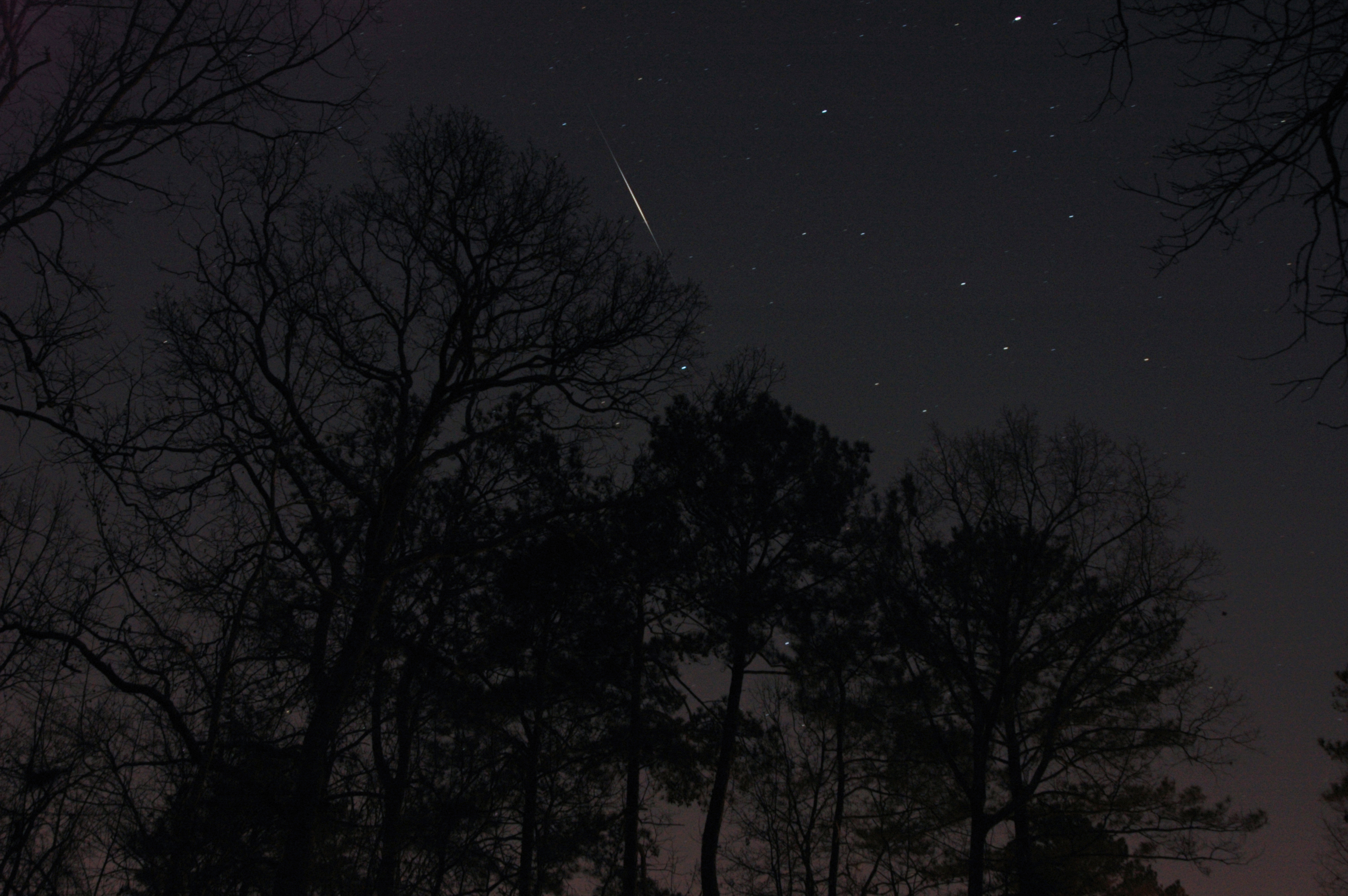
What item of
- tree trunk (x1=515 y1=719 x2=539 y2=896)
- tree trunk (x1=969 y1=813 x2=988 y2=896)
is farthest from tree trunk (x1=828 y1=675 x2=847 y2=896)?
tree trunk (x1=515 y1=719 x2=539 y2=896)

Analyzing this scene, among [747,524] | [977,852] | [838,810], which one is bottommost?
[977,852]

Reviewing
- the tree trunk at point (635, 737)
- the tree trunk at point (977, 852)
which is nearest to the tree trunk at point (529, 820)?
the tree trunk at point (635, 737)

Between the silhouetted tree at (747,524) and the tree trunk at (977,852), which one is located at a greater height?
the silhouetted tree at (747,524)

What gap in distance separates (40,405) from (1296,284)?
538cm

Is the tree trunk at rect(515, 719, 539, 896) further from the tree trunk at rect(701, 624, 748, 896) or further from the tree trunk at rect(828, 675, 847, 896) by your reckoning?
the tree trunk at rect(828, 675, 847, 896)

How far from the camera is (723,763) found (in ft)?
48.5

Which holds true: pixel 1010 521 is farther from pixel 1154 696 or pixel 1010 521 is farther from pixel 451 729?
pixel 451 729

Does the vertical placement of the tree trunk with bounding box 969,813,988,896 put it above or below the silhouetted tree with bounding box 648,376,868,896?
below

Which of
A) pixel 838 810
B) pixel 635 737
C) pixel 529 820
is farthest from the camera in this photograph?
pixel 838 810

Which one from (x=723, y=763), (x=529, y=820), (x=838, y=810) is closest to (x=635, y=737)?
(x=723, y=763)

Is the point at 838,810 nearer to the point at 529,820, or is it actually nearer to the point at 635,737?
the point at 635,737

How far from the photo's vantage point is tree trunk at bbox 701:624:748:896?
14578mm

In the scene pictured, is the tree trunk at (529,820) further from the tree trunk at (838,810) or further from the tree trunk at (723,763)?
the tree trunk at (838,810)

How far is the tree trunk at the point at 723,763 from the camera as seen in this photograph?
14578mm
